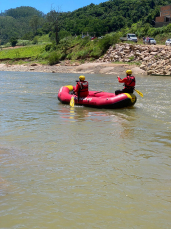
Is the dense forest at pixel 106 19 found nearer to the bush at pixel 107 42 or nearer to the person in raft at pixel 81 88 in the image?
the bush at pixel 107 42

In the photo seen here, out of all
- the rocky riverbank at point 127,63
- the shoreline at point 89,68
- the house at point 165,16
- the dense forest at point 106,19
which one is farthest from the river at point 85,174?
the house at point 165,16

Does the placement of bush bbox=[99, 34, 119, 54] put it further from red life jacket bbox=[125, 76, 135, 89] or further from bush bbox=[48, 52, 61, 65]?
red life jacket bbox=[125, 76, 135, 89]

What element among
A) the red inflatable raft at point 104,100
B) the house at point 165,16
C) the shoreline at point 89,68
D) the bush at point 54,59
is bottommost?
the red inflatable raft at point 104,100

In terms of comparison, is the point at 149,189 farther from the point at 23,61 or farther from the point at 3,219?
the point at 23,61

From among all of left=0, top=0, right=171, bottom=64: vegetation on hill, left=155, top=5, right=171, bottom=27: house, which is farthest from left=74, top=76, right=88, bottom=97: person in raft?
left=155, top=5, right=171, bottom=27: house

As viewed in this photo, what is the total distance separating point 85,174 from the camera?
414 centimetres

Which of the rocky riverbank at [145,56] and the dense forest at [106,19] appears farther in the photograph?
the dense forest at [106,19]

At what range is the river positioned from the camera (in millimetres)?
3053

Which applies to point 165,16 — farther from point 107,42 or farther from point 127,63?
point 127,63

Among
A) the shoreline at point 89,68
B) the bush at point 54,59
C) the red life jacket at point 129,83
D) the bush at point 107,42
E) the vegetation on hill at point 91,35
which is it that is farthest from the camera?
the bush at point 54,59

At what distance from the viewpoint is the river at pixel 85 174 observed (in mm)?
3053

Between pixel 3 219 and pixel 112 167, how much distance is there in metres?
1.90

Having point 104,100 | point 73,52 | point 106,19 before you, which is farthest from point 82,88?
point 106,19

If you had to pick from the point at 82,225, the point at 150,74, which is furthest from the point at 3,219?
the point at 150,74
